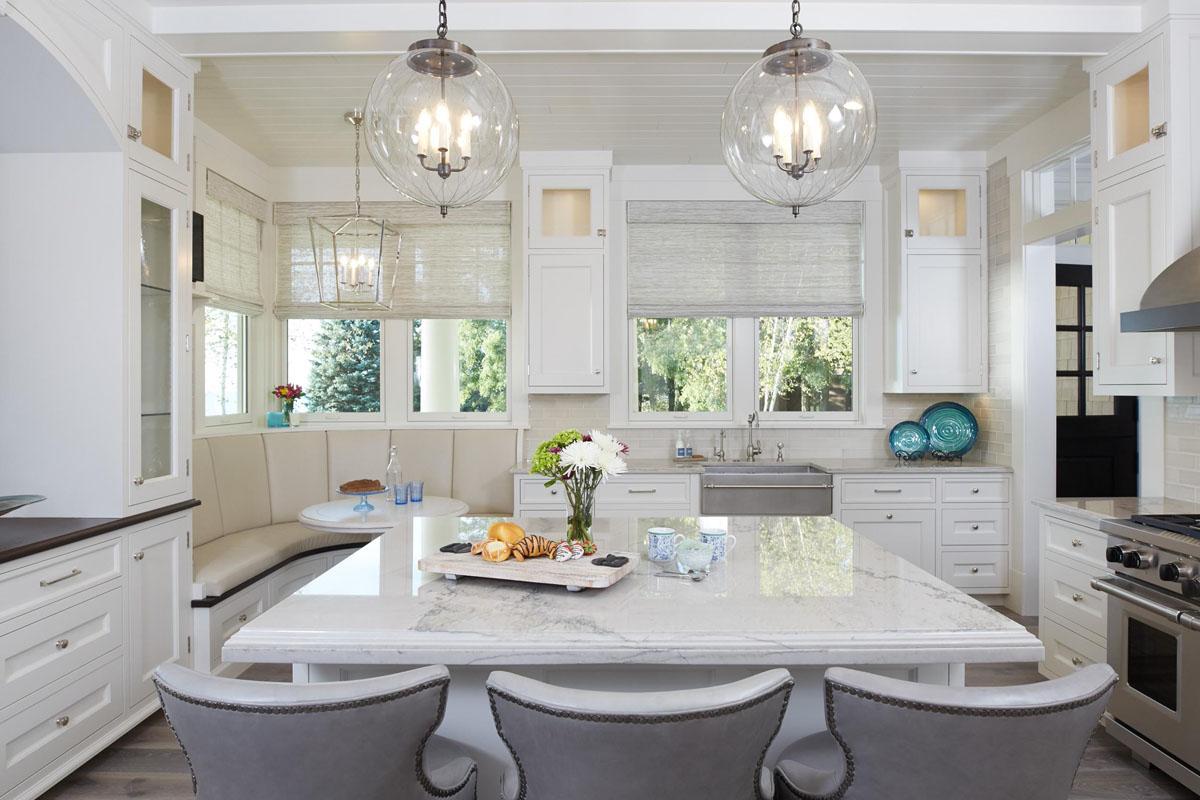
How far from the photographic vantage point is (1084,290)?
4863mm

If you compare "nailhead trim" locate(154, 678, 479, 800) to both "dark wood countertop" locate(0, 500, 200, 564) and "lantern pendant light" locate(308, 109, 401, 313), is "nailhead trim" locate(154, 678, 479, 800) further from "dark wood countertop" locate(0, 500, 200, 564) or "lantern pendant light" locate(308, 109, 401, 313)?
"lantern pendant light" locate(308, 109, 401, 313)

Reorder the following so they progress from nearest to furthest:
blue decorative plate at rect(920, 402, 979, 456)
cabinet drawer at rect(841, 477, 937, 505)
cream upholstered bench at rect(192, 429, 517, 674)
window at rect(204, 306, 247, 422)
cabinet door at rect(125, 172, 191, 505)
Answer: cabinet door at rect(125, 172, 191, 505) < cream upholstered bench at rect(192, 429, 517, 674) < window at rect(204, 306, 247, 422) < cabinet drawer at rect(841, 477, 937, 505) < blue decorative plate at rect(920, 402, 979, 456)

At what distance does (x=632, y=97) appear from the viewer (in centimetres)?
388

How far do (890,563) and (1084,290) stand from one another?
3.88 metres

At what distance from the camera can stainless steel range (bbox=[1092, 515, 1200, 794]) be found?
231 cm

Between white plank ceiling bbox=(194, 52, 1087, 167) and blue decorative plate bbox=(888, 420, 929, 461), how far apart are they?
1.76 m

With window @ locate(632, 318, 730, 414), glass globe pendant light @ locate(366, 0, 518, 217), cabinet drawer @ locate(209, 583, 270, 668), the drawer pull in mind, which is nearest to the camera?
glass globe pendant light @ locate(366, 0, 518, 217)

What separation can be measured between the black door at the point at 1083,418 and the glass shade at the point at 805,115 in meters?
3.78

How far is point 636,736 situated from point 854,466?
3.79m

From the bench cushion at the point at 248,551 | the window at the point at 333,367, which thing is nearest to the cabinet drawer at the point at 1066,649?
the bench cushion at the point at 248,551

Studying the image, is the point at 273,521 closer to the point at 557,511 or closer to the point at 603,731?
the point at 557,511

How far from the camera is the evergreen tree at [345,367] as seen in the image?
200 inches

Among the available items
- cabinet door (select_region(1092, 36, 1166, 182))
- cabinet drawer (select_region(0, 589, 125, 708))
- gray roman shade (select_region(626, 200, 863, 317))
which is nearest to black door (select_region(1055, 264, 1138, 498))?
gray roman shade (select_region(626, 200, 863, 317))

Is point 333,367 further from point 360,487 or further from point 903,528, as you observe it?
point 903,528
